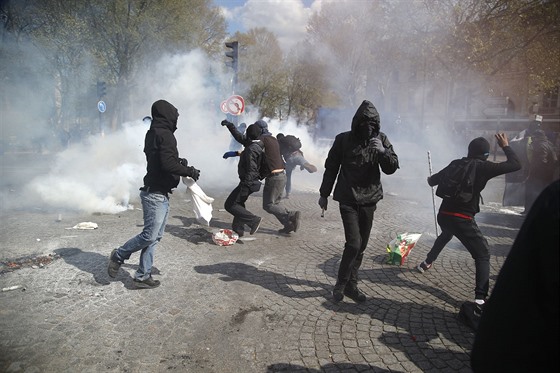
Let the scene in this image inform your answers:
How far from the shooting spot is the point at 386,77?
939 inches

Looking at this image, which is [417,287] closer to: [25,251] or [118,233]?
[118,233]

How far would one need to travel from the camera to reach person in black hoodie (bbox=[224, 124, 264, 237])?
212 inches

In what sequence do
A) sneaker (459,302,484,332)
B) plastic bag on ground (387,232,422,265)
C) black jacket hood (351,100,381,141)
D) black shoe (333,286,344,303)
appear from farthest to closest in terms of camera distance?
plastic bag on ground (387,232,422,265) → black shoe (333,286,344,303) → black jacket hood (351,100,381,141) → sneaker (459,302,484,332)

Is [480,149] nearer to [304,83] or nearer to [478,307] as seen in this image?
[478,307]

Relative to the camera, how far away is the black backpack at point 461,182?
11.6 feet

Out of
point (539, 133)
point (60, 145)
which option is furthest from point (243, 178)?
point (60, 145)

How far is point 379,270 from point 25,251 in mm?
4485

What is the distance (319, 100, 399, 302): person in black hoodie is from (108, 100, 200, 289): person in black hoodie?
1.60 m

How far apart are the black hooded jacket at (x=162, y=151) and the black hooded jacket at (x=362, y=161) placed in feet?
5.25

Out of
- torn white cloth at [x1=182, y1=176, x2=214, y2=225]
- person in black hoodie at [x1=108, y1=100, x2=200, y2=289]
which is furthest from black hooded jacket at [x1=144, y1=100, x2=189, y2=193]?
torn white cloth at [x1=182, y1=176, x2=214, y2=225]

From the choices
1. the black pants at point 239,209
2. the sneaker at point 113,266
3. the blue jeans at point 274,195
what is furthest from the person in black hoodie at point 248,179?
the sneaker at point 113,266

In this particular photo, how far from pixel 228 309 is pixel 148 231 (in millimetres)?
1111

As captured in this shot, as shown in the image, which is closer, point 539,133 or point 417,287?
point 417,287

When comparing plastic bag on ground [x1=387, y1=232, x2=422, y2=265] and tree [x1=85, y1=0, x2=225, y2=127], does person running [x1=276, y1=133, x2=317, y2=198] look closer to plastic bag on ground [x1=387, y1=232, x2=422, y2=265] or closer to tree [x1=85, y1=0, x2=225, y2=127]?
plastic bag on ground [x1=387, y1=232, x2=422, y2=265]
